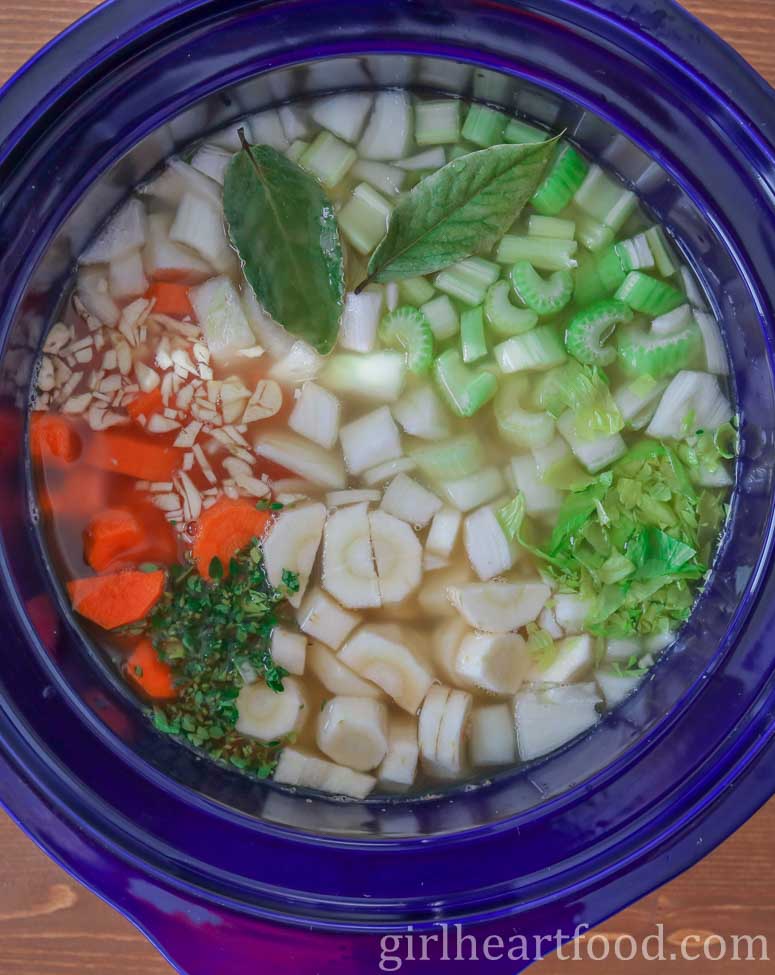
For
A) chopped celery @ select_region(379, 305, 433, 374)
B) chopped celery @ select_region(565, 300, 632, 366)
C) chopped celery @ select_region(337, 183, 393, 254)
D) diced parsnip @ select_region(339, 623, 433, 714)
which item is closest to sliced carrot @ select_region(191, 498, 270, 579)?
diced parsnip @ select_region(339, 623, 433, 714)

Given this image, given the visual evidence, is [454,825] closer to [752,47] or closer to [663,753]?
[663,753]

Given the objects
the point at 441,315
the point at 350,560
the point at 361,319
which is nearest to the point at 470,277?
the point at 441,315

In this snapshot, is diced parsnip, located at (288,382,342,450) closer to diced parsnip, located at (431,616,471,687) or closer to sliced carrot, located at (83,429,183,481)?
sliced carrot, located at (83,429,183,481)

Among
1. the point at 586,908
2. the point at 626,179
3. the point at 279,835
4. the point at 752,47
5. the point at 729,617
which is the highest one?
the point at 752,47

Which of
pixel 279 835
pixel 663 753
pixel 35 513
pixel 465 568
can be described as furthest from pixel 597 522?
pixel 35 513

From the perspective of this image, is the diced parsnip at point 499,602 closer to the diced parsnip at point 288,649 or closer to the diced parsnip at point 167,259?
the diced parsnip at point 288,649

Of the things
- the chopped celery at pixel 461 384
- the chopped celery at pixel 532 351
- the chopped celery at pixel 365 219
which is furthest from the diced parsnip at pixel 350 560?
the chopped celery at pixel 365 219

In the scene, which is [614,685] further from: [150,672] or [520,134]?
[520,134]

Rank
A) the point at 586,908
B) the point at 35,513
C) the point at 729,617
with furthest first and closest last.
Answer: the point at 35,513 < the point at 729,617 < the point at 586,908
